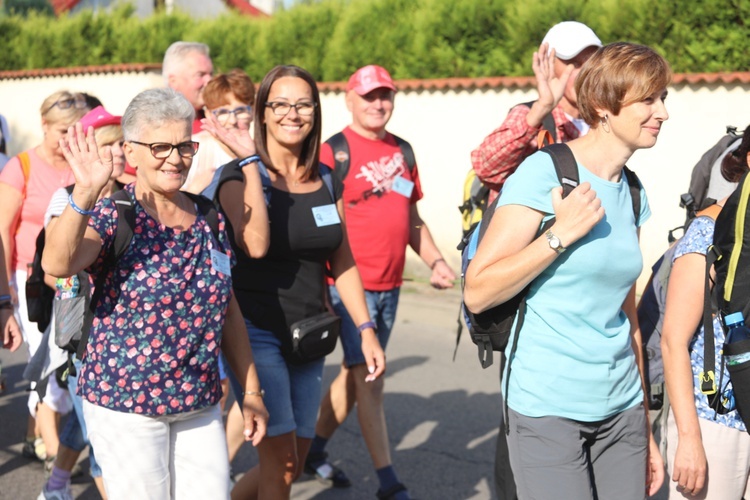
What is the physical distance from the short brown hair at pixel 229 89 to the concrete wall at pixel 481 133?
5.55 meters


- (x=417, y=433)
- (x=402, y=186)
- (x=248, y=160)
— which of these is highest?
(x=248, y=160)

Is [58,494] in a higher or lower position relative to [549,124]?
lower

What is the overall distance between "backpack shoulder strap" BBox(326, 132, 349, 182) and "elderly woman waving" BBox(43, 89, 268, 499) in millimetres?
1938

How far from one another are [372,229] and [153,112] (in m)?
2.18

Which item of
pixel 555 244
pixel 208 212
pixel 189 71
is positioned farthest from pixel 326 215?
pixel 189 71

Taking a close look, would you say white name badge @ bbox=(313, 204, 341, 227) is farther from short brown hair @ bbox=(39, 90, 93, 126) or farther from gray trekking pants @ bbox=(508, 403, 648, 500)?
short brown hair @ bbox=(39, 90, 93, 126)

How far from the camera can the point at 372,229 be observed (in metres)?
5.33

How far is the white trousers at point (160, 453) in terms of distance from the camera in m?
3.23

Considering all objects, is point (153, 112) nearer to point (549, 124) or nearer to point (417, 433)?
point (549, 124)

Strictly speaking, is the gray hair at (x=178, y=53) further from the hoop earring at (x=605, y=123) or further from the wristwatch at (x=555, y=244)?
the wristwatch at (x=555, y=244)

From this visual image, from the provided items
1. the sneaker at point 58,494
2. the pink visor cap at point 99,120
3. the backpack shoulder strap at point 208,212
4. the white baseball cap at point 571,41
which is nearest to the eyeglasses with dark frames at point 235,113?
the pink visor cap at point 99,120

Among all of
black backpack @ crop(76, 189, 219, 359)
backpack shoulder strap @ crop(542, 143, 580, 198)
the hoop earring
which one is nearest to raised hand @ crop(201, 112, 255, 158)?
black backpack @ crop(76, 189, 219, 359)

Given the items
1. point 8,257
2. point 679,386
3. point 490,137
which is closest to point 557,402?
point 679,386

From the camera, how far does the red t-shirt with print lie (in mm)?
5285
